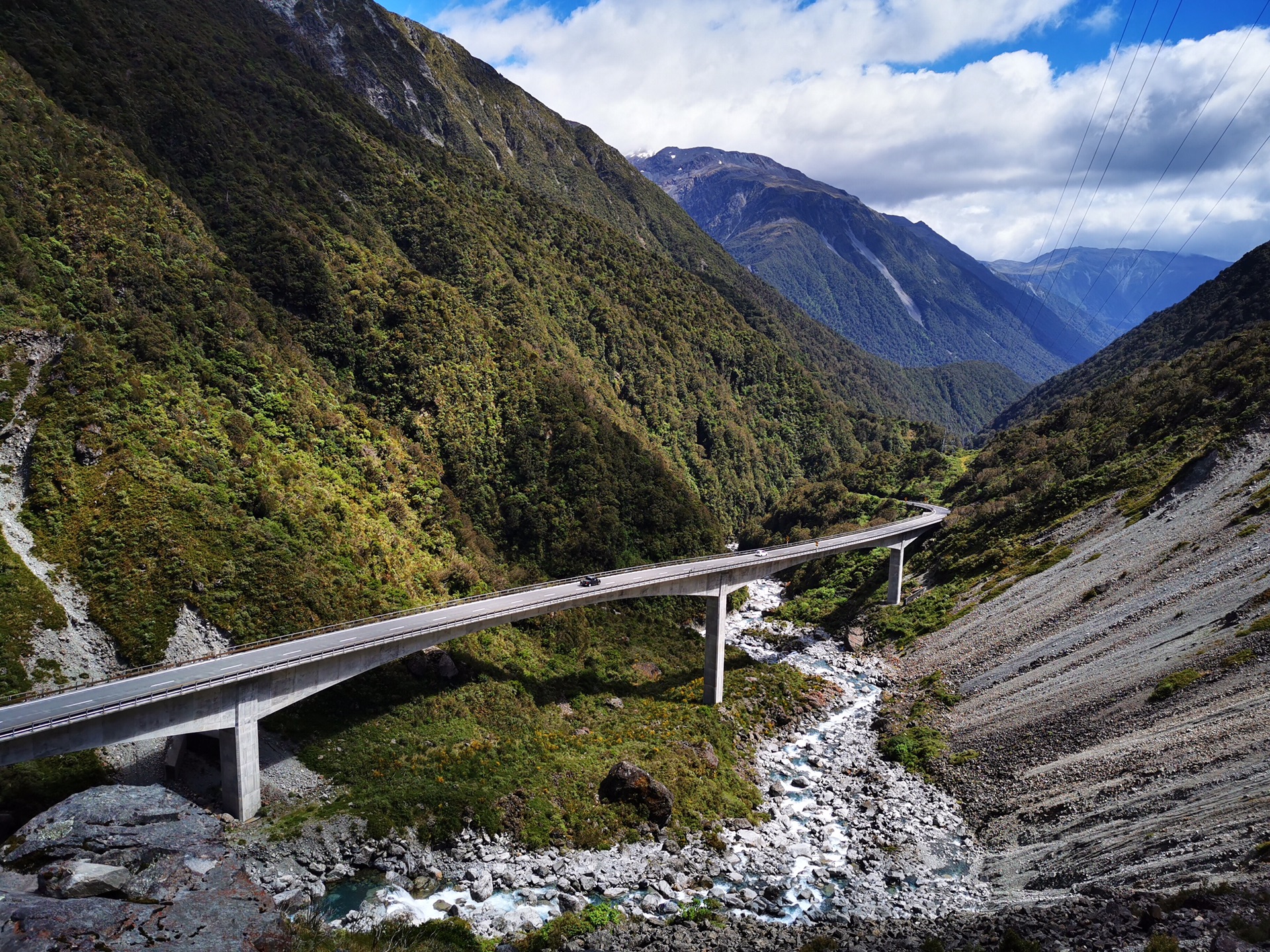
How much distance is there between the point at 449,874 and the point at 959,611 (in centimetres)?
4707

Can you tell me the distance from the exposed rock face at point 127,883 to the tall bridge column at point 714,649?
31717 mm

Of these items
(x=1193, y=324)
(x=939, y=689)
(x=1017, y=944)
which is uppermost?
(x=1193, y=324)

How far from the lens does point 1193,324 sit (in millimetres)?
149625

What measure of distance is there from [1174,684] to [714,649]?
2667 centimetres

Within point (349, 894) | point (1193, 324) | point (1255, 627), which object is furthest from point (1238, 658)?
point (1193, 324)

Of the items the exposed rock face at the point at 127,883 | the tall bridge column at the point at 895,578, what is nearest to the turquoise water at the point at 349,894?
the exposed rock face at the point at 127,883

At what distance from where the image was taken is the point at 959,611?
196 ft

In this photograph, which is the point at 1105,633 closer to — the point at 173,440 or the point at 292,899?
the point at 292,899

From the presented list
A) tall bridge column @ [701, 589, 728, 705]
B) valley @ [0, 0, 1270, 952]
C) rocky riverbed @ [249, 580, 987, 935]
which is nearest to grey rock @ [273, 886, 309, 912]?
rocky riverbed @ [249, 580, 987, 935]

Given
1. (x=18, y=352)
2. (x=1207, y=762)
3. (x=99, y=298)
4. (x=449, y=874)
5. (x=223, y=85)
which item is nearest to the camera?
(x=1207, y=762)

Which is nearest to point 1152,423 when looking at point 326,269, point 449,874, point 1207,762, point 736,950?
point 1207,762

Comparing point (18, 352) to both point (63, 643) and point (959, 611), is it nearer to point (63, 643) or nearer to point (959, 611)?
point (63, 643)

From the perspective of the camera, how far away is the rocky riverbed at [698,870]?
1105 inches

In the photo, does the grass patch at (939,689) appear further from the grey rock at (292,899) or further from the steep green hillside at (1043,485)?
the grey rock at (292,899)
